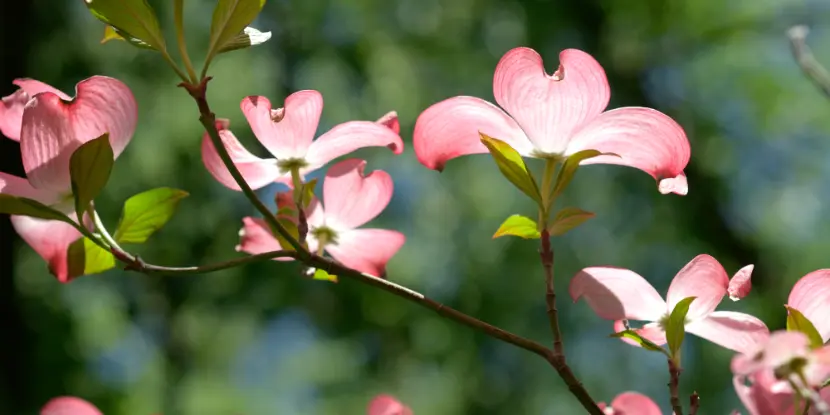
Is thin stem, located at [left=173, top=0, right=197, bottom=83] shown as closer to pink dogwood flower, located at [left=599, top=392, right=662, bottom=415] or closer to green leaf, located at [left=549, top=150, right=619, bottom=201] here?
green leaf, located at [left=549, top=150, right=619, bottom=201]

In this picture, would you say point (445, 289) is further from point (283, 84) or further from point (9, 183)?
point (9, 183)

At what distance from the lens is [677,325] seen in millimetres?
357

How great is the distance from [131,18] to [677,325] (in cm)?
27

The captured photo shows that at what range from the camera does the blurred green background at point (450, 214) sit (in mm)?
2666

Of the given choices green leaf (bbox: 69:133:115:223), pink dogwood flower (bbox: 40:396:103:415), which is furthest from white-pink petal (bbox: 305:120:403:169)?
pink dogwood flower (bbox: 40:396:103:415)

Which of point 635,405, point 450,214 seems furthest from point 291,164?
point 450,214

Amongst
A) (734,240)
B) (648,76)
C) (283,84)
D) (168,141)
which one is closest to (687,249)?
(734,240)

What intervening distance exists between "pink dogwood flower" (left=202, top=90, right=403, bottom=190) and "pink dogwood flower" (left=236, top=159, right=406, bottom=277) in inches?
Answer: 1.5

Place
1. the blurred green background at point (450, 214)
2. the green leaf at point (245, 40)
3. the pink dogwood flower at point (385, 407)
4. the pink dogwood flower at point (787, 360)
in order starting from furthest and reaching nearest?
the blurred green background at point (450, 214) < the pink dogwood flower at point (385, 407) < the green leaf at point (245, 40) < the pink dogwood flower at point (787, 360)

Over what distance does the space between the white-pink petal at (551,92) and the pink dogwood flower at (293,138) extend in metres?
0.06

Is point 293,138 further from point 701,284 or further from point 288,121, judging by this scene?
point 701,284

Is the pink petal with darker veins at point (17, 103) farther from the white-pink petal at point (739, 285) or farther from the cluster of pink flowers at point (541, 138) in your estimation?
the white-pink petal at point (739, 285)

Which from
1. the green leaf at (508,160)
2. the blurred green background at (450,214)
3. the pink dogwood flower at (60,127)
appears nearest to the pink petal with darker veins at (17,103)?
the pink dogwood flower at (60,127)

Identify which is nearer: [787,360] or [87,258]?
[787,360]
